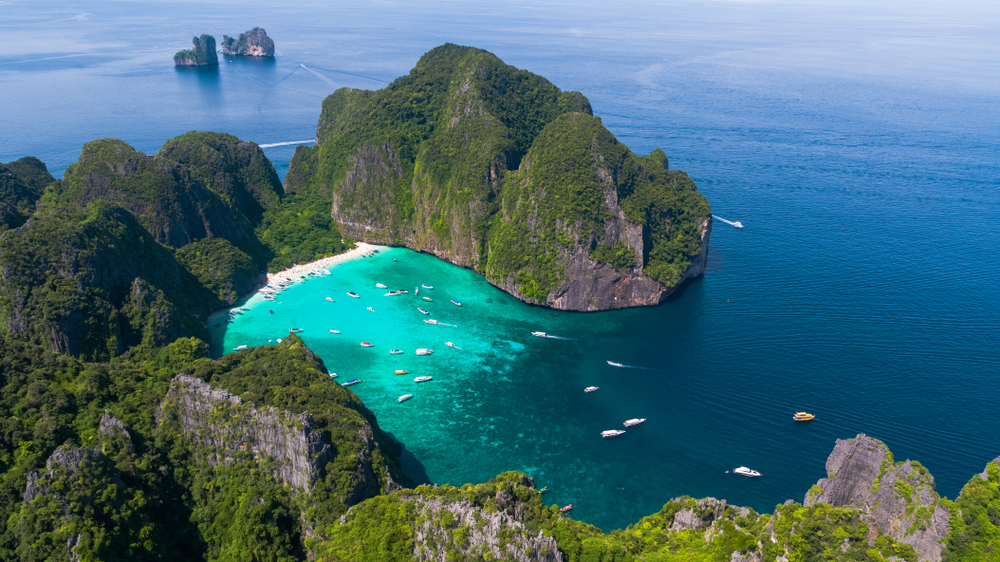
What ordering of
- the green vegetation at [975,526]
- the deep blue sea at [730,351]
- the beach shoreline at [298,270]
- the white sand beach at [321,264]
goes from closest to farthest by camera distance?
the green vegetation at [975,526], the deep blue sea at [730,351], the beach shoreline at [298,270], the white sand beach at [321,264]

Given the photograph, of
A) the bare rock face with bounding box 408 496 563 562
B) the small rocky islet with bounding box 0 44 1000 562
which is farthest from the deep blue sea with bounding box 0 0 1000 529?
the bare rock face with bounding box 408 496 563 562

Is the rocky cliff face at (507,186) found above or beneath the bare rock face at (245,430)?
above

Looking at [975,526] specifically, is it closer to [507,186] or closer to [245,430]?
[245,430]

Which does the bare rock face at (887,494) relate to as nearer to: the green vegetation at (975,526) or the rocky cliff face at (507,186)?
the green vegetation at (975,526)

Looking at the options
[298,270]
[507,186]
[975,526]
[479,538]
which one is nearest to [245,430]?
[479,538]

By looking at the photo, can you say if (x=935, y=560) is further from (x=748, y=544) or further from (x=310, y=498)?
(x=310, y=498)

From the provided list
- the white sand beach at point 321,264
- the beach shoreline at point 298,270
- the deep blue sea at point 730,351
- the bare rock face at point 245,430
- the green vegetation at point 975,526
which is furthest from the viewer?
the white sand beach at point 321,264

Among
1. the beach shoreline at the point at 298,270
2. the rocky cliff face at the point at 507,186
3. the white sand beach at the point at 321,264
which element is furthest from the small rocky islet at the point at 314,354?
the white sand beach at the point at 321,264
